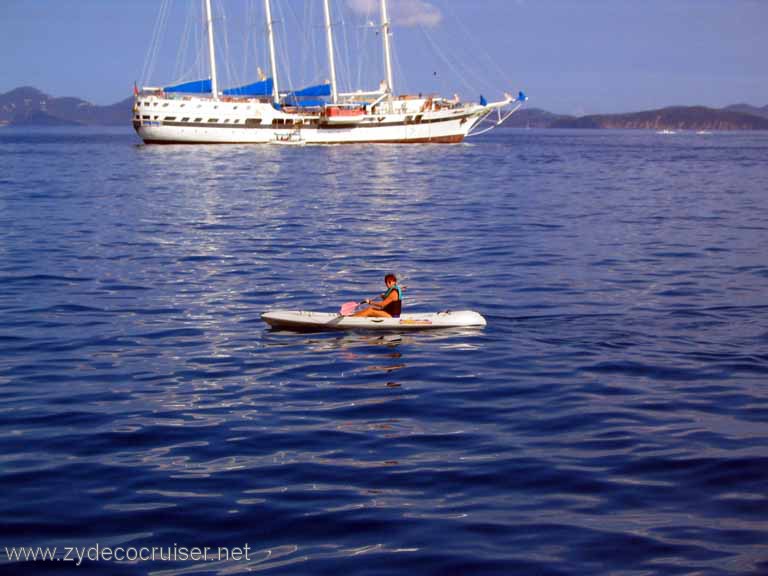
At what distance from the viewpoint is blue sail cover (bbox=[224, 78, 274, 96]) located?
9838 cm

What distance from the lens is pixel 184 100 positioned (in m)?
95.4

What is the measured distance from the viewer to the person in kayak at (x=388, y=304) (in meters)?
15.5

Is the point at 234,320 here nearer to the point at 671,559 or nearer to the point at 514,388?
the point at 514,388

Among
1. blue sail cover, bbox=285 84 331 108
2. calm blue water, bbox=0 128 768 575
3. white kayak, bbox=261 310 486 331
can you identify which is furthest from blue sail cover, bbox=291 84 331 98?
white kayak, bbox=261 310 486 331

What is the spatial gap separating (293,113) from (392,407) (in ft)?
303

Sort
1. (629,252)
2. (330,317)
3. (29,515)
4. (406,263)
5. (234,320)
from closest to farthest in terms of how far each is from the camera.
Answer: (29,515) → (330,317) → (234,320) → (406,263) → (629,252)

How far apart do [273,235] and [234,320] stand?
13.4 m

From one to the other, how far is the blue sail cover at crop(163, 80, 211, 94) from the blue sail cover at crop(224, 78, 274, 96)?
10.1ft

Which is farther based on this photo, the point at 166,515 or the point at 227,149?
the point at 227,149

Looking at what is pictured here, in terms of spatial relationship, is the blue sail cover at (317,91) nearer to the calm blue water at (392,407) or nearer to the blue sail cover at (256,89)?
the blue sail cover at (256,89)

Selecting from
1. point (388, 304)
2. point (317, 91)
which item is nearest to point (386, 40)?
point (317, 91)

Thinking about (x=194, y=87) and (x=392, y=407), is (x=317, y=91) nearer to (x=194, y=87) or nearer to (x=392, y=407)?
(x=194, y=87)

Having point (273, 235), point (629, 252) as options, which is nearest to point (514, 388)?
point (629, 252)

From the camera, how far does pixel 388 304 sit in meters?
15.7
